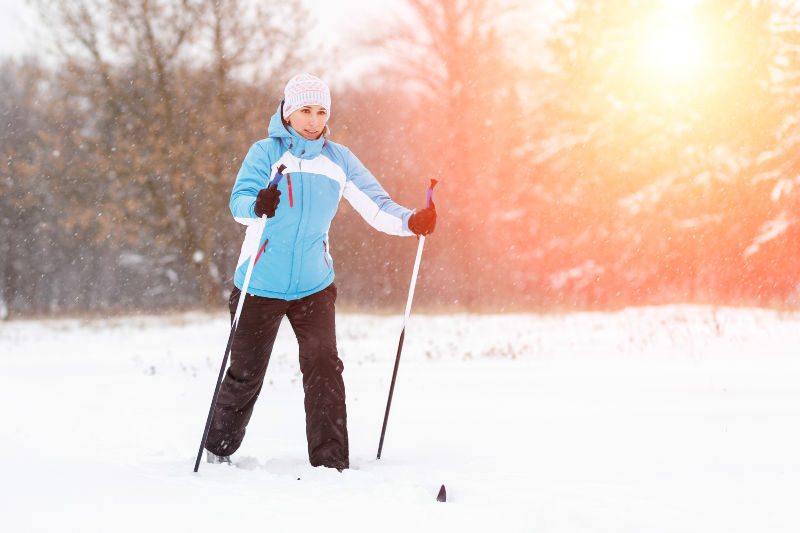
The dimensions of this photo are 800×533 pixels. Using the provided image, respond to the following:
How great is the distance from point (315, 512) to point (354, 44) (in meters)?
19.2

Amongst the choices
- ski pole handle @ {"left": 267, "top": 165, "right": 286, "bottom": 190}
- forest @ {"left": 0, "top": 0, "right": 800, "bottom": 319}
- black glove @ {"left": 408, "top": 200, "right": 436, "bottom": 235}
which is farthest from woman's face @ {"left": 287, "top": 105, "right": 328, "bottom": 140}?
forest @ {"left": 0, "top": 0, "right": 800, "bottom": 319}

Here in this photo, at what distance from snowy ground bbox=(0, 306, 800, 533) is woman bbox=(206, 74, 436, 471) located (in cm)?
27

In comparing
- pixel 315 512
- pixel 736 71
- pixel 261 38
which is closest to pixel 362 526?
pixel 315 512

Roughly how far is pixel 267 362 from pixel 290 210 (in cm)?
83

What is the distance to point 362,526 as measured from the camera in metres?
3.15

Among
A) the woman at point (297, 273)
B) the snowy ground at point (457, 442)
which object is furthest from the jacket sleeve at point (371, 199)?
the snowy ground at point (457, 442)

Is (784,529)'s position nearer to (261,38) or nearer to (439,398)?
(439,398)

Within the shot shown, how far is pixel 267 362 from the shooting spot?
4465 mm

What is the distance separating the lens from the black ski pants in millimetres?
4441

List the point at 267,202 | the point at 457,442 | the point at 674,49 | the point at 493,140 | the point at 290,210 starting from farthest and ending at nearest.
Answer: the point at 493,140
the point at 674,49
the point at 457,442
the point at 290,210
the point at 267,202

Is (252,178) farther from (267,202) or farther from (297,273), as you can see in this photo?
(297,273)

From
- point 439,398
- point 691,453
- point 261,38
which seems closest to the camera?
point 691,453

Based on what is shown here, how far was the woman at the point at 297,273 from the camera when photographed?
436cm

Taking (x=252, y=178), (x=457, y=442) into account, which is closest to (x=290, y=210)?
(x=252, y=178)
